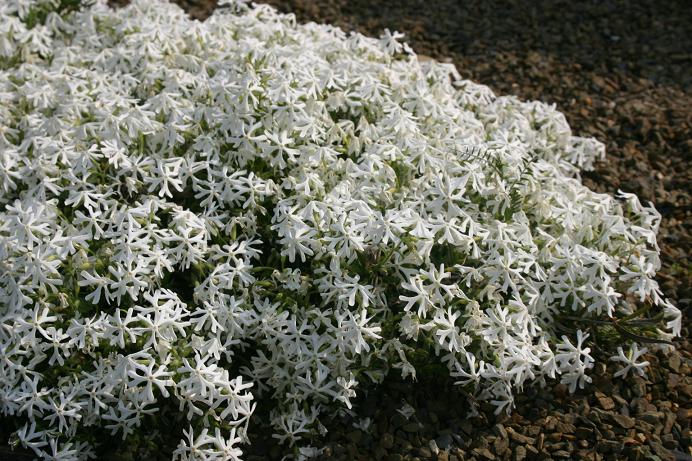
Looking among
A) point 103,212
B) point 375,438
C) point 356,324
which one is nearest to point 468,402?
point 375,438

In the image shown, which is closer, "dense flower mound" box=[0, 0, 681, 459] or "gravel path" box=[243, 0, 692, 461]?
"dense flower mound" box=[0, 0, 681, 459]

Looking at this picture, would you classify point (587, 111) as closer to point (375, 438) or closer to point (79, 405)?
point (375, 438)

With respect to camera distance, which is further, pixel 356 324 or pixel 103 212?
pixel 103 212

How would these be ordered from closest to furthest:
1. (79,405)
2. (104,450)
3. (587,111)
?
(79,405) → (104,450) → (587,111)

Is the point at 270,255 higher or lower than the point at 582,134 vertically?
lower

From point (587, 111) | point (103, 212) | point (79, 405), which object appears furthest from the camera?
point (587, 111)

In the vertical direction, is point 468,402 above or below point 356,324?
below

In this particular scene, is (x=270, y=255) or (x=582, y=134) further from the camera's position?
(x=582, y=134)

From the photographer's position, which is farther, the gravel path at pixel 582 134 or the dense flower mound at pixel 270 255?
the gravel path at pixel 582 134
